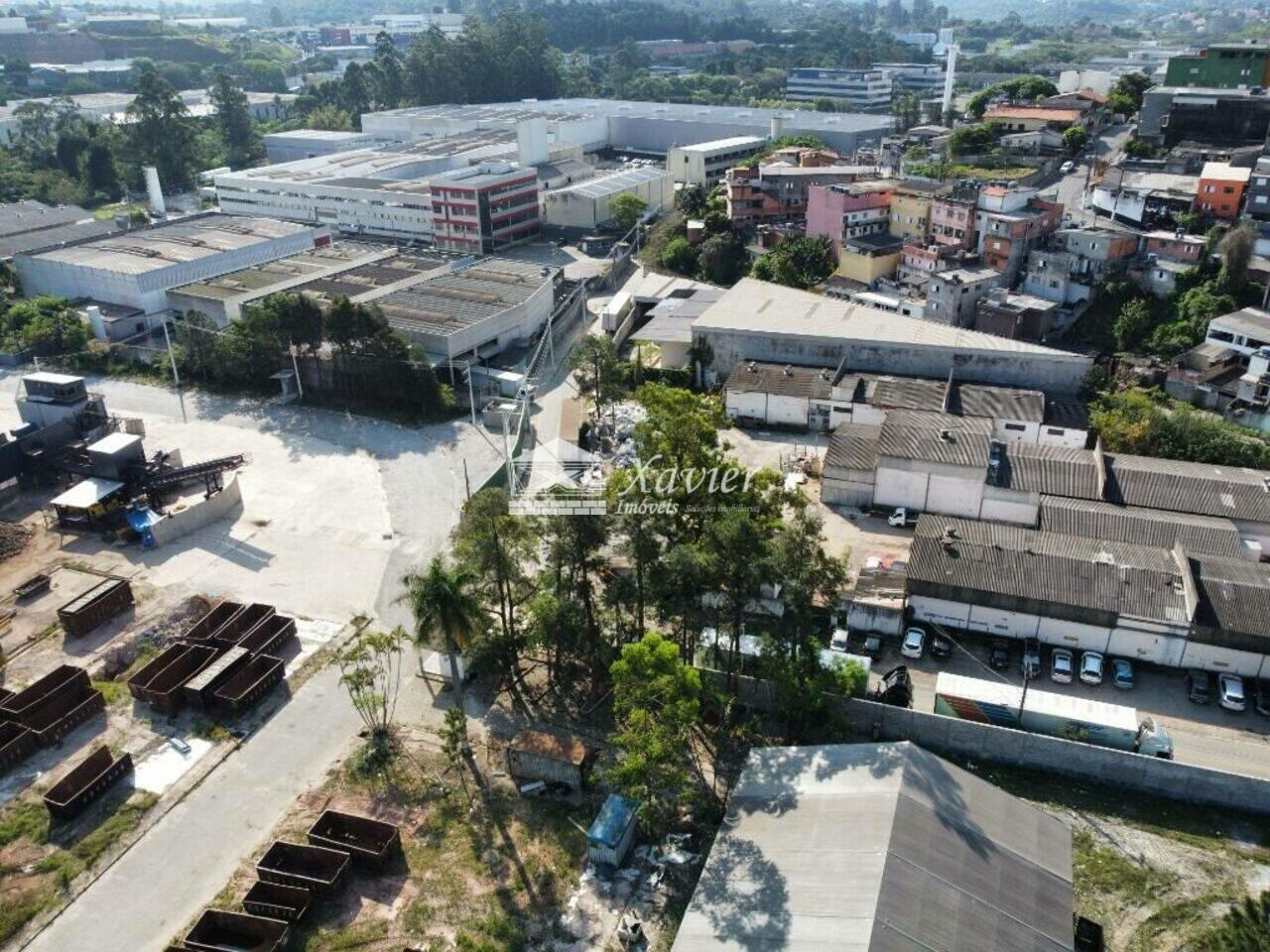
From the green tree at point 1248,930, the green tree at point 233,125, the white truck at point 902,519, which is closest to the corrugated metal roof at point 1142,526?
the white truck at point 902,519

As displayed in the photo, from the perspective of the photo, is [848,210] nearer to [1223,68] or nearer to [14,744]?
A: [1223,68]

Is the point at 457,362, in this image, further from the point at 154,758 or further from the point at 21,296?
the point at 21,296

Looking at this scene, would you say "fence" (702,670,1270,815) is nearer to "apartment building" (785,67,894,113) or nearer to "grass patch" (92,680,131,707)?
"grass patch" (92,680,131,707)

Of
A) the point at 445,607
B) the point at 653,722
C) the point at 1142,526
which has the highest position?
the point at 445,607

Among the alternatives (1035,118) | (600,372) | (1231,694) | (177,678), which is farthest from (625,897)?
(1035,118)

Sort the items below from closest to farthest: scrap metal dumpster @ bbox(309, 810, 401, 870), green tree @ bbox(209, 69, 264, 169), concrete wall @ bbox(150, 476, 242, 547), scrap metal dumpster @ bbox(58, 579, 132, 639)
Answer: scrap metal dumpster @ bbox(309, 810, 401, 870) < scrap metal dumpster @ bbox(58, 579, 132, 639) < concrete wall @ bbox(150, 476, 242, 547) < green tree @ bbox(209, 69, 264, 169)

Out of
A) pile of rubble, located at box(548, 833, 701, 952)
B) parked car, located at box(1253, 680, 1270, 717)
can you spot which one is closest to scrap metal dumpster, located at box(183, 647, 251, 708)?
pile of rubble, located at box(548, 833, 701, 952)

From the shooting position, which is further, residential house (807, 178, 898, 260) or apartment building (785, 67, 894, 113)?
apartment building (785, 67, 894, 113)

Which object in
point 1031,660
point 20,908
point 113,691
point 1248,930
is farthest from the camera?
point 113,691
